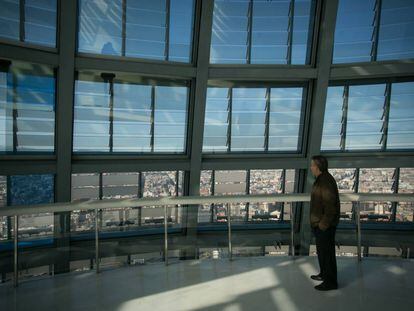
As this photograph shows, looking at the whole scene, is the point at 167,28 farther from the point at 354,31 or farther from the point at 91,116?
the point at 354,31

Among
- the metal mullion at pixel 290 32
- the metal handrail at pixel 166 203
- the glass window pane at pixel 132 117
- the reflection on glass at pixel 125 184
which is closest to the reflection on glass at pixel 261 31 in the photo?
the metal mullion at pixel 290 32

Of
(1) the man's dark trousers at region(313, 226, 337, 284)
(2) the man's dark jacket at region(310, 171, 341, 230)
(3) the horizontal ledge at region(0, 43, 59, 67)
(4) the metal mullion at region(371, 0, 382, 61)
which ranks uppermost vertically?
(4) the metal mullion at region(371, 0, 382, 61)

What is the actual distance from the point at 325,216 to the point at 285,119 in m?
7.49

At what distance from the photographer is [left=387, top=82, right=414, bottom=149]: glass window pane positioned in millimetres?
10773

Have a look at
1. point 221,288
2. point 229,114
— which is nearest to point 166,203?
point 221,288

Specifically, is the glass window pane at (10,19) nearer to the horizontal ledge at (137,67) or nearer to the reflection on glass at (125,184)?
the horizontal ledge at (137,67)

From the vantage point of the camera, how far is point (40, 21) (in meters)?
8.49

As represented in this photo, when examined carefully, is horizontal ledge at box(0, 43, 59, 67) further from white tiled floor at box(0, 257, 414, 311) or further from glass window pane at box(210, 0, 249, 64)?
white tiled floor at box(0, 257, 414, 311)

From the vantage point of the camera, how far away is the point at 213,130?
Result: 11078 millimetres

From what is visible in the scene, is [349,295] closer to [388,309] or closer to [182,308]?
[388,309]

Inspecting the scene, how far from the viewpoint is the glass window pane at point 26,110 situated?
886cm

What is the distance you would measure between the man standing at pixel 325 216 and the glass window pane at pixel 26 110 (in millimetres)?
7358

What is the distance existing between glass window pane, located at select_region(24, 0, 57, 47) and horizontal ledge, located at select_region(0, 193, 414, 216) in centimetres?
562

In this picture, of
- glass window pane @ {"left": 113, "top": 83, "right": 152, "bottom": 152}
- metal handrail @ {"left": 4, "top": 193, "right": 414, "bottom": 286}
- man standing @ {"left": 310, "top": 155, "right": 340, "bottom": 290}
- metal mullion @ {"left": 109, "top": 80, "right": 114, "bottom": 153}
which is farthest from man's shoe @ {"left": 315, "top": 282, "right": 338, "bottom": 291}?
metal mullion @ {"left": 109, "top": 80, "right": 114, "bottom": 153}
